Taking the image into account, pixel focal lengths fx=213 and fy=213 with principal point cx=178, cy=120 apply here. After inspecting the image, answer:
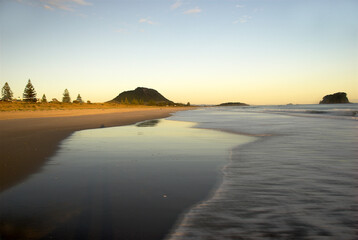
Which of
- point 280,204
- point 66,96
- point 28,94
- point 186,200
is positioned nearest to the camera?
point 280,204

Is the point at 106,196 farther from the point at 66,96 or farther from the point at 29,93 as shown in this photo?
the point at 66,96

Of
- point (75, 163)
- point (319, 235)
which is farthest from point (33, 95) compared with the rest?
point (319, 235)

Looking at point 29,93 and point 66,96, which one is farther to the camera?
point 66,96

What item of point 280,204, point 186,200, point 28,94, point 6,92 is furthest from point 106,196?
point 6,92

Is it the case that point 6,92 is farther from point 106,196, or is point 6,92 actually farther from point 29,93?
point 106,196

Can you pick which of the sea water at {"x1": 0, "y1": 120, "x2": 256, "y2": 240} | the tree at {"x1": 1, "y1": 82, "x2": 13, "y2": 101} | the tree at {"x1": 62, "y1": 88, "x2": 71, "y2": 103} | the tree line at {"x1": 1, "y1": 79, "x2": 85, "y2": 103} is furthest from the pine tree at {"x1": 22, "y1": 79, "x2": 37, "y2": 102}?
the sea water at {"x1": 0, "y1": 120, "x2": 256, "y2": 240}

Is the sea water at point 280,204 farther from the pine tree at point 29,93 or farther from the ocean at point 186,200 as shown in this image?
the pine tree at point 29,93

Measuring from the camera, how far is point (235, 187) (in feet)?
16.7

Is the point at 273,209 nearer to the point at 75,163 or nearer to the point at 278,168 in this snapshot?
the point at 278,168

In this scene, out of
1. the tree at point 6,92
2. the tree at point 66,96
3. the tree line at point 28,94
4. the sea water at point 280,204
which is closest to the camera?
the sea water at point 280,204

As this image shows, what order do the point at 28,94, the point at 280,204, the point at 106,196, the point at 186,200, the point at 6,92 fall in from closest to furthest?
1. the point at 280,204
2. the point at 186,200
3. the point at 106,196
4. the point at 28,94
5. the point at 6,92

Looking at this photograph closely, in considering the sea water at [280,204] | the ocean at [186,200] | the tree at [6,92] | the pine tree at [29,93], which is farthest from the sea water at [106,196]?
the tree at [6,92]

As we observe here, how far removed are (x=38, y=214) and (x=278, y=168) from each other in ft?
20.2

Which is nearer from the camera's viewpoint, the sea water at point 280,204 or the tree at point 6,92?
the sea water at point 280,204
